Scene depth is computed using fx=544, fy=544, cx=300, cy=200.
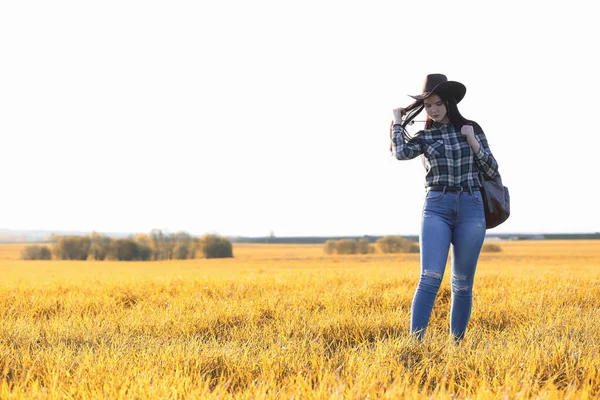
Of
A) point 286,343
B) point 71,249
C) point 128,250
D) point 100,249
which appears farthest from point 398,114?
point 71,249

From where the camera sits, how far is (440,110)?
455 cm

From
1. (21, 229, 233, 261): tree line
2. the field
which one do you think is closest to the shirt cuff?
the field

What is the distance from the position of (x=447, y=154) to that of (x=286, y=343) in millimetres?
2051

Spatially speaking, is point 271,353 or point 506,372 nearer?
point 506,372

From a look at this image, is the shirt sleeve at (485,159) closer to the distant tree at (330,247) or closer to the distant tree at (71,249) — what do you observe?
the distant tree at (71,249)

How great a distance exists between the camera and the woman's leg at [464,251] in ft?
14.5

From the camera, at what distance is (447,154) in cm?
443

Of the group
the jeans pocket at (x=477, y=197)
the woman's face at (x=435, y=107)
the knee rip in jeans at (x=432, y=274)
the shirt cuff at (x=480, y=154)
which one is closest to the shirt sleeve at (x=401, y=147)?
the woman's face at (x=435, y=107)

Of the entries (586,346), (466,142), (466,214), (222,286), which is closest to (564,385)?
(586,346)

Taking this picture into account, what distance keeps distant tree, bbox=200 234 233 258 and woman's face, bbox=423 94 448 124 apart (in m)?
35.3

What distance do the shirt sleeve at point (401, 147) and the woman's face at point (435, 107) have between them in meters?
0.30

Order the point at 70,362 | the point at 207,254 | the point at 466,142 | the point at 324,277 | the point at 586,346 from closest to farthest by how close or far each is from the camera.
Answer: the point at 70,362
the point at 586,346
the point at 466,142
the point at 324,277
the point at 207,254

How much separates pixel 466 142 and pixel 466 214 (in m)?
0.60

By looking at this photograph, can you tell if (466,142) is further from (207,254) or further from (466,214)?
(207,254)
